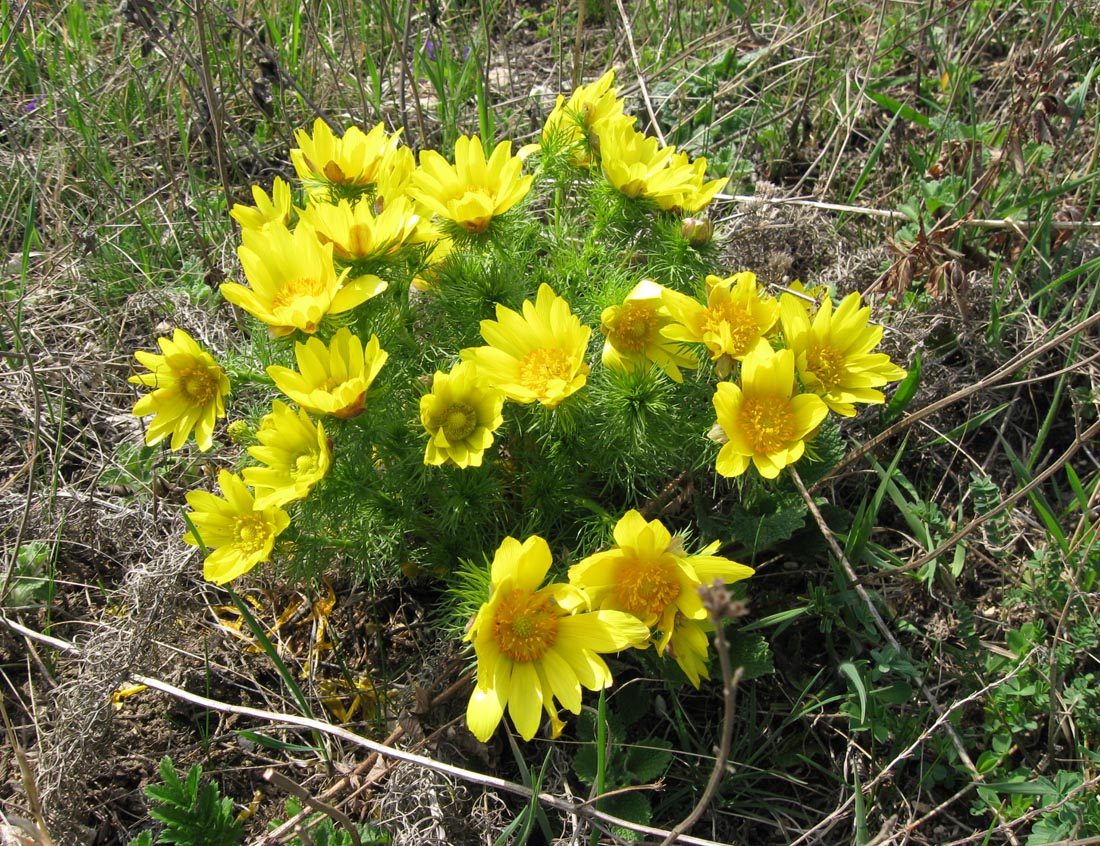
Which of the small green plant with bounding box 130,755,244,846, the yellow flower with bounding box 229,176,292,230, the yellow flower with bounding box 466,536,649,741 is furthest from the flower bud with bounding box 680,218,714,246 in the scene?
the small green plant with bounding box 130,755,244,846

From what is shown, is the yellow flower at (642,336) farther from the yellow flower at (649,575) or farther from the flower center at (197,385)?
the flower center at (197,385)

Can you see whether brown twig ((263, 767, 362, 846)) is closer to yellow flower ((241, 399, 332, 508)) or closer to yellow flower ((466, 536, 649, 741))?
yellow flower ((466, 536, 649, 741))

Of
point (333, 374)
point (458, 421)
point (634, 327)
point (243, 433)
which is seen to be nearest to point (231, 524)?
point (243, 433)

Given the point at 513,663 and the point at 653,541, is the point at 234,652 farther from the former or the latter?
the point at 653,541

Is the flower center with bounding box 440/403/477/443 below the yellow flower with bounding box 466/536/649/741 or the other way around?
the other way around

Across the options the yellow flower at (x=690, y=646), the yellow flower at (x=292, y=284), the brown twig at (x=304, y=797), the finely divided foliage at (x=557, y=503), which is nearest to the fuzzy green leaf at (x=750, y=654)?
the finely divided foliage at (x=557, y=503)
